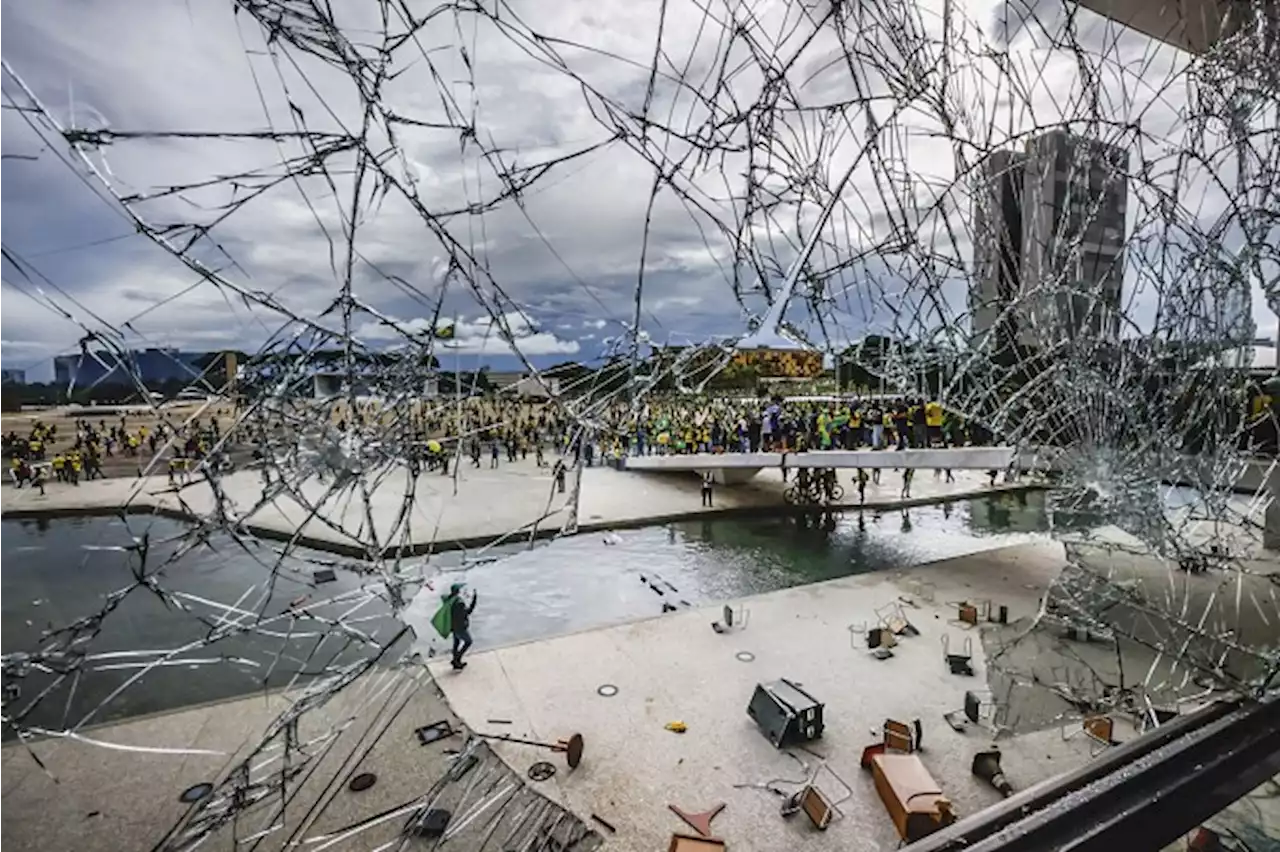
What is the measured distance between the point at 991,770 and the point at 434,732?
3335 millimetres

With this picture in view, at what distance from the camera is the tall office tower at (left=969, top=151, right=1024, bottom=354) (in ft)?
8.48

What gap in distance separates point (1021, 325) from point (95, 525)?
44.2ft

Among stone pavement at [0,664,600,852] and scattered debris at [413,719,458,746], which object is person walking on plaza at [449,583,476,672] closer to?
stone pavement at [0,664,600,852]

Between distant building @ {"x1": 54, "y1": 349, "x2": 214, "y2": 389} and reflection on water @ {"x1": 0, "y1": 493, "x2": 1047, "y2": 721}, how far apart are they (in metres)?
0.71

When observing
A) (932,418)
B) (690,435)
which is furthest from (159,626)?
(690,435)

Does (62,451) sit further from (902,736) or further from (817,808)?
(902,736)

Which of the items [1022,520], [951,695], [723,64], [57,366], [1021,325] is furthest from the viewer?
[1022,520]

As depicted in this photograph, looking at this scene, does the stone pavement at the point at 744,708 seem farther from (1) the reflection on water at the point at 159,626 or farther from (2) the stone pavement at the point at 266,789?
(1) the reflection on water at the point at 159,626

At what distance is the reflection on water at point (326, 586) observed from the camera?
473 cm

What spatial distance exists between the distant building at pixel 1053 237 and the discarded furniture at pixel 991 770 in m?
2.43

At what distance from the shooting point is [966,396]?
3.16 meters

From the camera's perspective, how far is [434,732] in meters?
3.98

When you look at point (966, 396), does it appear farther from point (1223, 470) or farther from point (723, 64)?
point (723, 64)

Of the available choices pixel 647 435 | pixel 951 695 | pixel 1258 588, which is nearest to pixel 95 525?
pixel 647 435
